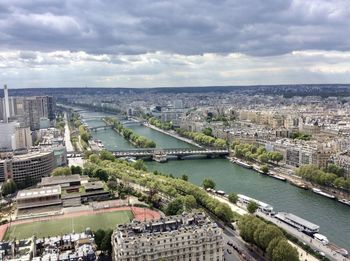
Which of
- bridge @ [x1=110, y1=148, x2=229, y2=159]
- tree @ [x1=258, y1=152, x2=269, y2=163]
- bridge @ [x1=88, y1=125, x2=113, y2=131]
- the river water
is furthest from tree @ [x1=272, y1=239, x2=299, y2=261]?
bridge @ [x1=88, y1=125, x2=113, y2=131]

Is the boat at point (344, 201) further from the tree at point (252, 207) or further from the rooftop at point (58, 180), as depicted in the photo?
the rooftop at point (58, 180)

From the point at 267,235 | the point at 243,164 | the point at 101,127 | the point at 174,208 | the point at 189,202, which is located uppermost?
the point at 267,235

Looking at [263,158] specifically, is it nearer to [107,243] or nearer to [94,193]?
[94,193]

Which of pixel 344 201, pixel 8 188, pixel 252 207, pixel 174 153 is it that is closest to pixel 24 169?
pixel 8 188

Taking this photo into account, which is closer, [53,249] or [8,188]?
[53,249]

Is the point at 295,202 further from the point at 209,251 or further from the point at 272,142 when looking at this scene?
the point at 272,142

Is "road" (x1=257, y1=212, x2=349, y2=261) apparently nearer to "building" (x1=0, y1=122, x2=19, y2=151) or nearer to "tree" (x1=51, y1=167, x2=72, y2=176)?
"tree" (x1=51, y1=167, x2=72, y2=176)

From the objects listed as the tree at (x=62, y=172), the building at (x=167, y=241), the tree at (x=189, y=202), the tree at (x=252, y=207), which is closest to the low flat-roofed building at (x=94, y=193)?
the tree at (x=62, y=172)
